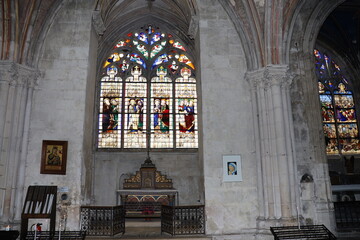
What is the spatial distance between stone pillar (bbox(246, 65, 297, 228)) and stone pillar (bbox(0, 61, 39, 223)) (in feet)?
22.9

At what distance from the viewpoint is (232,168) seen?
10422 millimetres

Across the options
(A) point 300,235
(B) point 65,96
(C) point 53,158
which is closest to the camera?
(A) point 300,235

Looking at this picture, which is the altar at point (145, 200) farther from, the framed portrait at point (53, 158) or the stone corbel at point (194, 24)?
the stone corbel at point (194, 24)

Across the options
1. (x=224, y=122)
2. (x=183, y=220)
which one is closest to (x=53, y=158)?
(x=183, y=220)

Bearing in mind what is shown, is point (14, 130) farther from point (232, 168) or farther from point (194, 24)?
point (194, 24)

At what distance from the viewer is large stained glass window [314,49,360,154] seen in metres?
17.8

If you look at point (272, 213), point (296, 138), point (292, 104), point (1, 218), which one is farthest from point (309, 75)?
point (1, 218)

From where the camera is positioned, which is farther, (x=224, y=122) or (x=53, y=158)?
(x=224, y=122)

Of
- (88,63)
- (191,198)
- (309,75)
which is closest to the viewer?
(88,63)

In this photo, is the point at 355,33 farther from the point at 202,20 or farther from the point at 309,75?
the point at 202,20

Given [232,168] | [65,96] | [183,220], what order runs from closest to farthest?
[183,220]
[232,168]
[65,96]

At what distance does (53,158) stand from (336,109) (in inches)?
589

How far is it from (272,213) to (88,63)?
289 inches

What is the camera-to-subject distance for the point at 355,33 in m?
17.4
